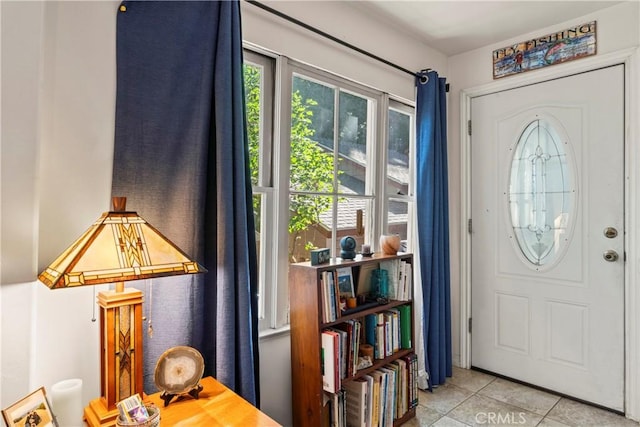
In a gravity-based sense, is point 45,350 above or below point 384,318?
above

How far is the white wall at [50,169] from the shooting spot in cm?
101

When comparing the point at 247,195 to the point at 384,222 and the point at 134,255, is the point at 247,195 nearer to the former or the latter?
the point at 134,255

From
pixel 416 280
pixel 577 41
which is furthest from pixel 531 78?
pixel 416 280

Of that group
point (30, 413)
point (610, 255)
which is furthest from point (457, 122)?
point (30, 413)

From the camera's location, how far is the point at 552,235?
8.29 ft

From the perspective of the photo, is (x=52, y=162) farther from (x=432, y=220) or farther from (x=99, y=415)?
(x=432, y=220)

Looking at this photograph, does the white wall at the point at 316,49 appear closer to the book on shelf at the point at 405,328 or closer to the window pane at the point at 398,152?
the window pane at the point at 398,152

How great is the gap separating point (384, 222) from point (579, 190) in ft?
4.10

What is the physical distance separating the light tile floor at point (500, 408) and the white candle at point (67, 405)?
1748mm

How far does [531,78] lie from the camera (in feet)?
8.49

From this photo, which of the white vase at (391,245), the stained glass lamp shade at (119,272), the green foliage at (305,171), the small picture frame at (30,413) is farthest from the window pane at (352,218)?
the small picture frame at (30,413)

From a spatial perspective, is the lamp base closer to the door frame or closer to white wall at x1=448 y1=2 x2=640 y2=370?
white wall at x1=448 y1=2 x2=640 y2=370

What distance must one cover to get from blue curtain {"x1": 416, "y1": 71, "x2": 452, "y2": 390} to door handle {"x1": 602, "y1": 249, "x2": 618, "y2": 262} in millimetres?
950

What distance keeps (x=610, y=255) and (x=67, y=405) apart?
2774mm
